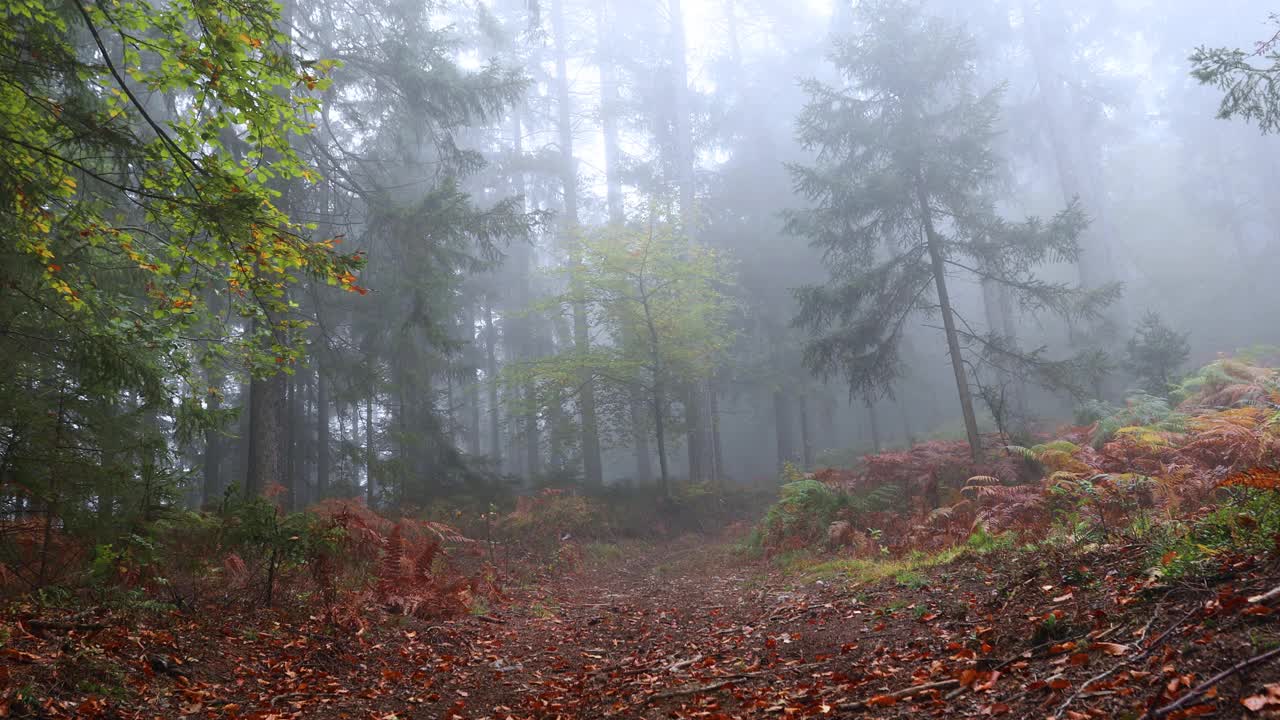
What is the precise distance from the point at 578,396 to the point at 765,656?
1707cm

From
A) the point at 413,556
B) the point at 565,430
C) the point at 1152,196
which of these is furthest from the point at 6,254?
the point at 1152,196

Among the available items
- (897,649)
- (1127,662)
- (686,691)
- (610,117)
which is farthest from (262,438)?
(610,117)

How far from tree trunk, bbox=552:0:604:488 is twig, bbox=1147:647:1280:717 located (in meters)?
16.9

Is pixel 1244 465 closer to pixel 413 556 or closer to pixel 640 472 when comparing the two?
pixel 413 556

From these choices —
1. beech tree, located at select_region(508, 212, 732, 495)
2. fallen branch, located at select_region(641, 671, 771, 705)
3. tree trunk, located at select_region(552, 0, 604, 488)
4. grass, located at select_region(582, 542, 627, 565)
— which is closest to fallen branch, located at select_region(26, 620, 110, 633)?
fallen branch, located at select_region(641, 671, 771, 705)

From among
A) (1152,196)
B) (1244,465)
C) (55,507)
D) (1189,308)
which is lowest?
(1244,465)

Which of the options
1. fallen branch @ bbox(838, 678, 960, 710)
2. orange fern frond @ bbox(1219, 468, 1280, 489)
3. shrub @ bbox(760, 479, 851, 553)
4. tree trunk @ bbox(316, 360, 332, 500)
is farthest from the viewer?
tree trunk @ bbox(316, 360, 332, 500)

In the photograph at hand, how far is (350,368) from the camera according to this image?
13961mm

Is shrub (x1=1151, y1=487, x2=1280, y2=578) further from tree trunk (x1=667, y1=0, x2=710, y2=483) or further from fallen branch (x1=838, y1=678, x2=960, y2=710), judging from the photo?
tree trunk (x1=667, y1=0, x2=710, y2=483)

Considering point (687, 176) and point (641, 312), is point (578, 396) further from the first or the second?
point (687, 176)

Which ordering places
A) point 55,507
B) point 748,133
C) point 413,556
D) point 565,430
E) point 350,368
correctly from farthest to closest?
point 748,133 < point 565,430 < point 350,368 < point 413,556 < point 55,507

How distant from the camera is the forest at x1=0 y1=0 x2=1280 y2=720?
13.8ft

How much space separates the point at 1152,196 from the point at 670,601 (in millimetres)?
47867

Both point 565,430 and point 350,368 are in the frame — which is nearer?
point 350,368
